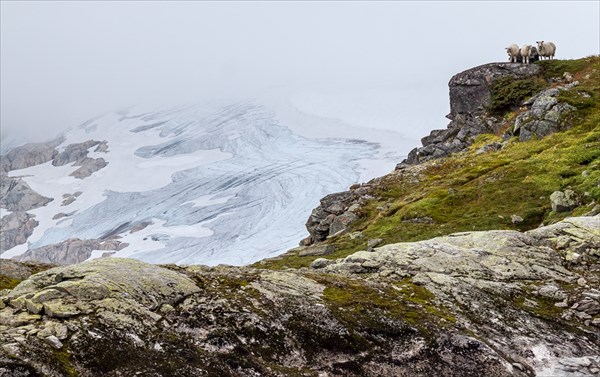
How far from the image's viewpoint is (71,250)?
129 metres

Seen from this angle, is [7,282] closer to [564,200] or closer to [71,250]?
[564,200]

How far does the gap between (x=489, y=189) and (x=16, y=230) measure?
16084cm

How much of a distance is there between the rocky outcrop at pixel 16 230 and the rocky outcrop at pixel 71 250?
2636cm

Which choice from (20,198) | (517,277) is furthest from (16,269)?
(20,198)

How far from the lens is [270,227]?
106 meters

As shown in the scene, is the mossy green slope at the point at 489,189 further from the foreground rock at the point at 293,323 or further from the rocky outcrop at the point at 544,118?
the foreground rock at the point at 293,323

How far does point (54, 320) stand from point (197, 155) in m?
153

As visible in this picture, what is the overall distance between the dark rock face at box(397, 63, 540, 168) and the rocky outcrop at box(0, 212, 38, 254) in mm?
133971

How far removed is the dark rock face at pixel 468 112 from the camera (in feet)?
200

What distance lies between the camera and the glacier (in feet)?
358

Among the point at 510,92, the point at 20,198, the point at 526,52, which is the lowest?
the point at 20,198

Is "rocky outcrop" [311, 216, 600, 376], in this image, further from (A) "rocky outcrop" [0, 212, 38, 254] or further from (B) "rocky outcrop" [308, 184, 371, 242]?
(A) "rocky outcrop" [0, 212, 38, 254]

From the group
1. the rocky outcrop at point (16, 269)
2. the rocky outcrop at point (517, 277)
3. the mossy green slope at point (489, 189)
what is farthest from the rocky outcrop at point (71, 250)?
the rocky outcrop at point (517, 277)

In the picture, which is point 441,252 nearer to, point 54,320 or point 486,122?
point 54,320
